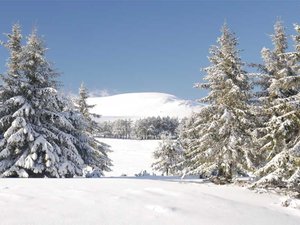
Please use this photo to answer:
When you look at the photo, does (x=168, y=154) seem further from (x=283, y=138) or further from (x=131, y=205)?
(x=131, y=205)

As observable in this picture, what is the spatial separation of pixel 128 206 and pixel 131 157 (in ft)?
248

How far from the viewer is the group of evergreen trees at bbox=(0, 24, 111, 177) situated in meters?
20.7

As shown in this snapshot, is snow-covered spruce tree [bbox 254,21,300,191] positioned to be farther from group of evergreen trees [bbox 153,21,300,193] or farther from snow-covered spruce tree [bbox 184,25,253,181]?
snow-covered spruce tree [bbox 184,25,253,181]

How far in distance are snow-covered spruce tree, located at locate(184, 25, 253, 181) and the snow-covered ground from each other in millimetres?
39884

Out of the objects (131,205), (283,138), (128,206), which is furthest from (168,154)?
(128,206)

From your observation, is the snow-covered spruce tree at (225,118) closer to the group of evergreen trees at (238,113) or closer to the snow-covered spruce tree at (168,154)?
the group of evergreen trees at (238,113)

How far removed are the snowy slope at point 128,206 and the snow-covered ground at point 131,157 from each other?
153 ft

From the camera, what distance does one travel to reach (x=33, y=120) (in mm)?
22438

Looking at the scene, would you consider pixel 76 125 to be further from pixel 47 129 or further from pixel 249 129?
pixel 249 129

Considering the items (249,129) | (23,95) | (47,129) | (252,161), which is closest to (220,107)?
(249,129)

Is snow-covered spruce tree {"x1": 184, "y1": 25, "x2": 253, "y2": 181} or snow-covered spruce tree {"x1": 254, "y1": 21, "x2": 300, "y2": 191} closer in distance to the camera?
snow-covered spruce tree {"x1": 254, "y1": 21, "x2": 300, "y2": 191}

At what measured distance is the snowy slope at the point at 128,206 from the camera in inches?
376

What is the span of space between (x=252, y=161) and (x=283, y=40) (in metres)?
8.12

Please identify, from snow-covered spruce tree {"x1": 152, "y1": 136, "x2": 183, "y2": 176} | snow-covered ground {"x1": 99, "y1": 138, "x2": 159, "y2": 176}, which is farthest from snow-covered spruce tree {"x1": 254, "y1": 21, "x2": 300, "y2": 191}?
snow-covered ground {"x1": 99, "y1": 138, "x2": 159, "y2": 176}
